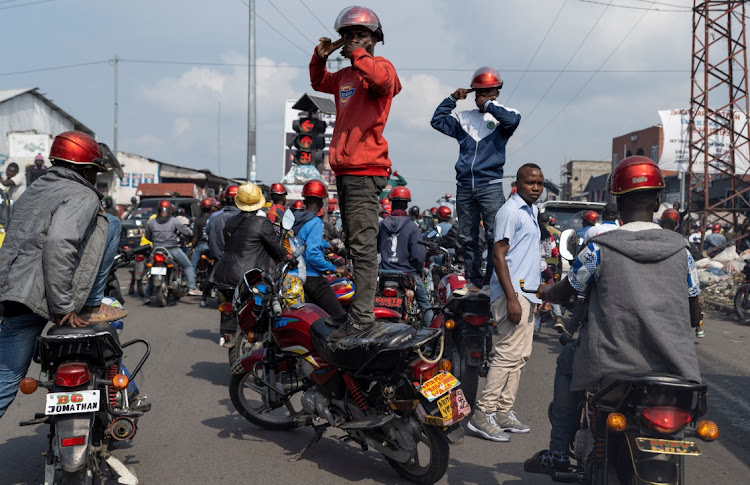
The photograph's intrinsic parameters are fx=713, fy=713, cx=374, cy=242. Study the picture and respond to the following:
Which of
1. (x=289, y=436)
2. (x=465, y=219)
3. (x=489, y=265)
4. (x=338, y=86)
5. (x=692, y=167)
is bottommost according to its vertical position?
(x=289, y=436)

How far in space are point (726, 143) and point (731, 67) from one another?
3.41 metres

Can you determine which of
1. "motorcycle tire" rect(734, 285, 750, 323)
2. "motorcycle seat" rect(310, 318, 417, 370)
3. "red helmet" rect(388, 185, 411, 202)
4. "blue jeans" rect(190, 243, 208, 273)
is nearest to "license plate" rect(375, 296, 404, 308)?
"red helmet" rect(388, 185, 411, 202)

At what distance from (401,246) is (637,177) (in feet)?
19.3

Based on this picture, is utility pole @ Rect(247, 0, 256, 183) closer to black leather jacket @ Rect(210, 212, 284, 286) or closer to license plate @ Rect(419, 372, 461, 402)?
black leather jacket @ Rect(210, 212, 284, 286)

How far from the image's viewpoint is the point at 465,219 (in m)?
6.52

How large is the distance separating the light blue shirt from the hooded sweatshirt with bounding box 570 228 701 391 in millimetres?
2159

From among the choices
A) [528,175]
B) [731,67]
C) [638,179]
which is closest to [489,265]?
[528,175]

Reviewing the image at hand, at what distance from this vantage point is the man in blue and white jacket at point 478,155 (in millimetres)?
6199

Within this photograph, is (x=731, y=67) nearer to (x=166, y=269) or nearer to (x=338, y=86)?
(x=166, y=269)

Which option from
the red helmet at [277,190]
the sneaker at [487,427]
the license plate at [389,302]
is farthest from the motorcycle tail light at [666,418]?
the red helmet at [277,190]

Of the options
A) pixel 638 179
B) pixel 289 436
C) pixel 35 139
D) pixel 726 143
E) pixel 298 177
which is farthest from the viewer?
pixel 35 139

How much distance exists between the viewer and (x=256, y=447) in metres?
5.36

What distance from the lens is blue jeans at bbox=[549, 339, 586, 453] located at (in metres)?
3.97

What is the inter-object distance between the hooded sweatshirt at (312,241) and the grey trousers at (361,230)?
2591 mm
